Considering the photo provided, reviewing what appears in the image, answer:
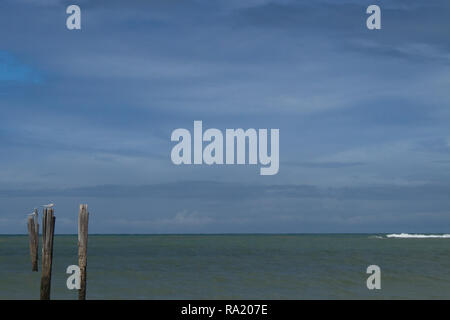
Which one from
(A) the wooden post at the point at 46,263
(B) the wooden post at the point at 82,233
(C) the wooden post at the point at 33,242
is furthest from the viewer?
(C) the wooden post at the point at 33,242

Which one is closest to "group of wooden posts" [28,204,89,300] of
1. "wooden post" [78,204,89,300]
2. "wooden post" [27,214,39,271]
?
"wooden post" [78,204,89,300]

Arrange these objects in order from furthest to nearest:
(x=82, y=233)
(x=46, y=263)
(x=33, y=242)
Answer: (x=33, y=242)
(x=46, y=263)
(x=82, y=233)

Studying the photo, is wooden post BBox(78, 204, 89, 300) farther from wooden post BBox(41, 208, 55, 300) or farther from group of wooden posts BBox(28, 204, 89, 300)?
wooden post BBox(41, 208, 55, 300)

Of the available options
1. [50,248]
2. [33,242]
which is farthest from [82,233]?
[33,242]

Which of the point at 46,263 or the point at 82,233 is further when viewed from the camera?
the point at 46,263

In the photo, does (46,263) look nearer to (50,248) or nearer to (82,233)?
(50,248)

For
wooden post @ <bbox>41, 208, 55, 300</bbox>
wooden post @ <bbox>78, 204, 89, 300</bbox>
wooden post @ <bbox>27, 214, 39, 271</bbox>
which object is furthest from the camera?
wooden post @ <bbox>27, 214, 39, 271</bbox>

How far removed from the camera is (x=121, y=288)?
1180 inches

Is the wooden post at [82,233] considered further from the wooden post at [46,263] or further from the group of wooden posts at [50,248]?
the wooden post at [46,263]

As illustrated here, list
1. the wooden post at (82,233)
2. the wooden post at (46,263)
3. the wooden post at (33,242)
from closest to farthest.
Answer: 1. the wooden post at (82,233)
2. the wooden post at (46,263)
3. the wooden post at (33,242)

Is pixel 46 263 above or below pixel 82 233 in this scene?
below

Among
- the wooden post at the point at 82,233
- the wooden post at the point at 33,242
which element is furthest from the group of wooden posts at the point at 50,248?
the wooden post at the point at 33,242
